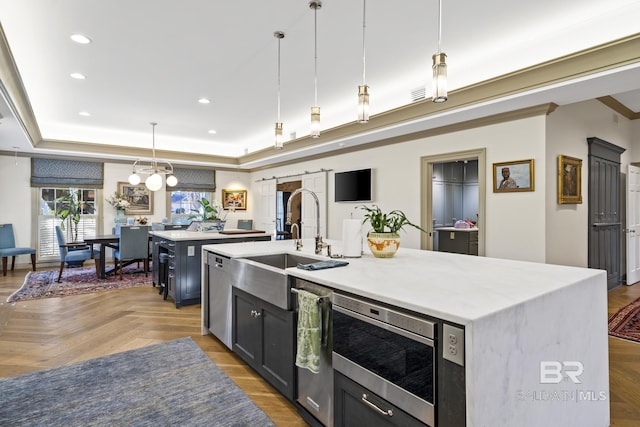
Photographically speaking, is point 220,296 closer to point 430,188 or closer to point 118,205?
point 430,188

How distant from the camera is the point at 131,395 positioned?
2.27 metres

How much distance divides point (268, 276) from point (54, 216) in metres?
7.18

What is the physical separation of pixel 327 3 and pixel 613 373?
3.55 m

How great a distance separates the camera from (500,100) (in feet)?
11.8

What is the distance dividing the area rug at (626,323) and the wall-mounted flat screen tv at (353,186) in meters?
3.44

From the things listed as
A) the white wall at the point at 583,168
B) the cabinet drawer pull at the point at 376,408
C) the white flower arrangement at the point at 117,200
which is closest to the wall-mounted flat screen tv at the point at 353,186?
the white wall at the point at 583,168

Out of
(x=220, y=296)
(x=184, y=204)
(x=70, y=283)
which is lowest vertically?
(x=70, y=283)

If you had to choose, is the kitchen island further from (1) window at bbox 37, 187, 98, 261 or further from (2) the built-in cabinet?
(1) window at bbox 37, 187, 98, 261

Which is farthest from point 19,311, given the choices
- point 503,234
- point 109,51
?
point 503,234

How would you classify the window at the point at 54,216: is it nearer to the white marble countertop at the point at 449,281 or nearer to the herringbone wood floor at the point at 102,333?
the herringbone wood floor at the point at 102,333

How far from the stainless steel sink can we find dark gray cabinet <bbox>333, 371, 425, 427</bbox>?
0.57 m

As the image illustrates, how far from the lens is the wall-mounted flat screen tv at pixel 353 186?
5.85 m

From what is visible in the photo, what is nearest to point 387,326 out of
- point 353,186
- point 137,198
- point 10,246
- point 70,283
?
point 353,186

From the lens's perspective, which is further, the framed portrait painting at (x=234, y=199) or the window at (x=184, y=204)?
the framed portrait painting at (x=234, y=199)
